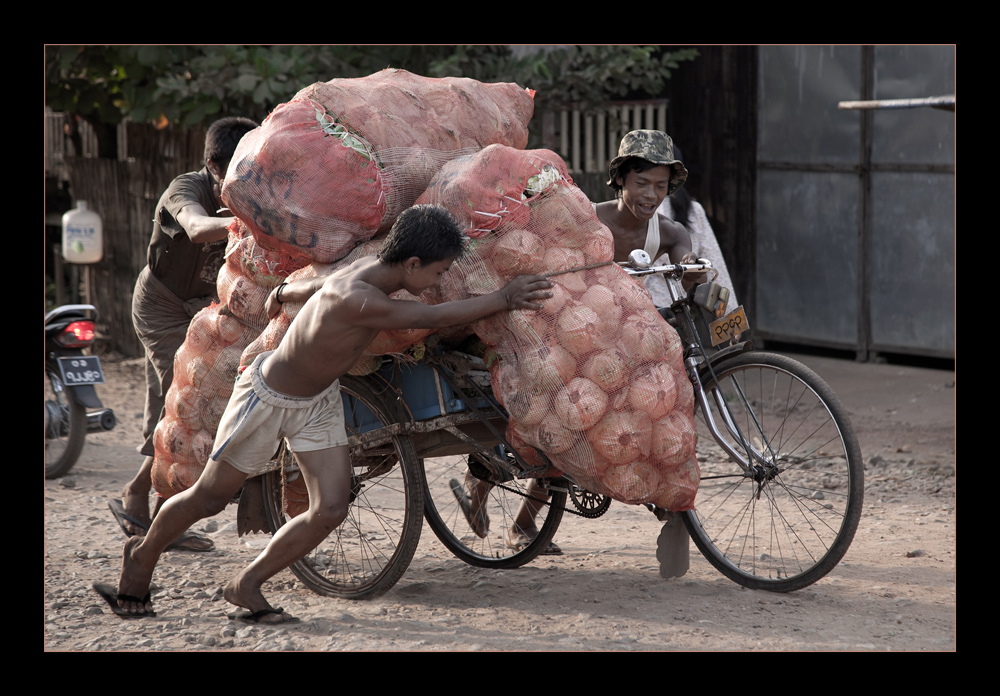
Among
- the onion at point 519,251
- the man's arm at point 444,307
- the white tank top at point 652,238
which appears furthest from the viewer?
the white tank top at point 652,238

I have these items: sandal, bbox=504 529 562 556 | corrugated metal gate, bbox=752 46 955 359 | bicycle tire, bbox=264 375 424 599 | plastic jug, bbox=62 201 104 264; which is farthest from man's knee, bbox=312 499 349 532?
plastic jug, bbox=62 201 104 264

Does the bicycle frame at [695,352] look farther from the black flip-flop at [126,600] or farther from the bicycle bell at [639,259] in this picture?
the black flip-flop at [126,600]

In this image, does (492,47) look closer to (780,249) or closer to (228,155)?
(780,249)

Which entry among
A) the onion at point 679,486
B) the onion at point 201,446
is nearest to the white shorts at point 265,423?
the onion at point 201,446

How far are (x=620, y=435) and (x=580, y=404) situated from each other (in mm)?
173

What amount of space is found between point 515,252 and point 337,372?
2.40 ft

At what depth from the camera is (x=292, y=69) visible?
7.16m

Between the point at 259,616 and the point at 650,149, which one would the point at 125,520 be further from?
the point at 650,149

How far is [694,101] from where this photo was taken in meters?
8.24

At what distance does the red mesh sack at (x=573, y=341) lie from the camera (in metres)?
3.43

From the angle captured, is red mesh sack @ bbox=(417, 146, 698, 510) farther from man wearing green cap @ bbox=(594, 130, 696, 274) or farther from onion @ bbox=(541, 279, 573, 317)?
man wearing green cap @ bbox=(594, 130, 696, 274)

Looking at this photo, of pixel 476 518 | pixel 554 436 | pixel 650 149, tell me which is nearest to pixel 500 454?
pixel 476 518

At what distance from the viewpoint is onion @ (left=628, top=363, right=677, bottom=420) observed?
345cm

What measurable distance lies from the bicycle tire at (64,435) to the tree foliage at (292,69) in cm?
244
